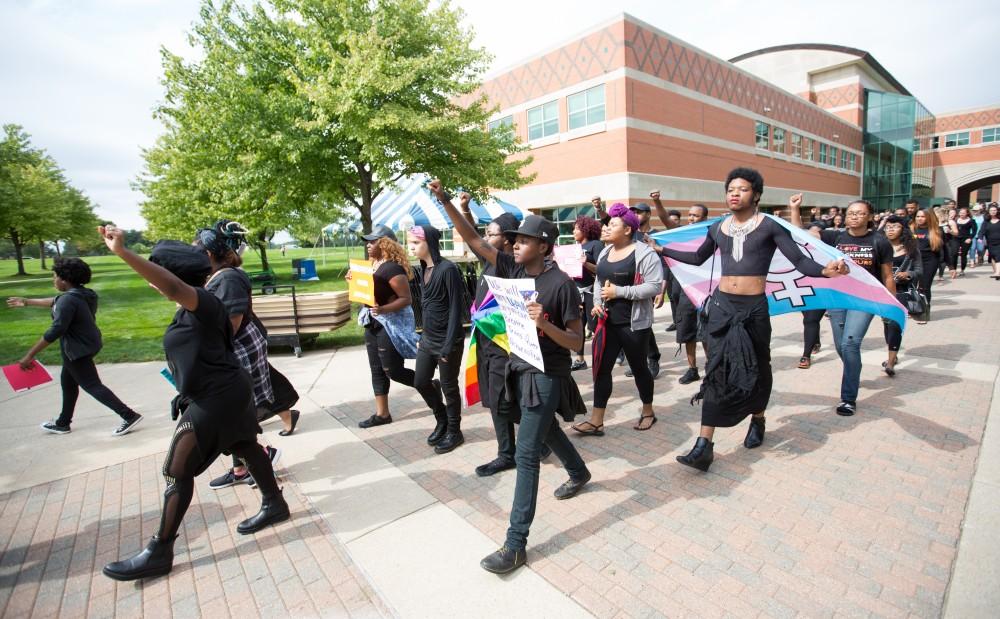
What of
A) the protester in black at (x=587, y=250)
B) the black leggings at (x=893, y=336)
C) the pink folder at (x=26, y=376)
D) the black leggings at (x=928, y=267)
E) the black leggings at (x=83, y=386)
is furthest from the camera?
the black leggings at (x=928, y=267)

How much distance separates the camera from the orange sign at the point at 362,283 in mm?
4602

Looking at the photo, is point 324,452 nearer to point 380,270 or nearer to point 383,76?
point 380,270

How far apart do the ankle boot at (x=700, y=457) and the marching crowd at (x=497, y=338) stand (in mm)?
11

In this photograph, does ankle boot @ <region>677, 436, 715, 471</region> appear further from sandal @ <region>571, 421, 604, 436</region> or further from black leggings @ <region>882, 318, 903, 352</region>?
black leggings @ <region>882, 318, 903, 352</region>

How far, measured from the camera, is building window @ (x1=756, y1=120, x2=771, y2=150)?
29.9 meters

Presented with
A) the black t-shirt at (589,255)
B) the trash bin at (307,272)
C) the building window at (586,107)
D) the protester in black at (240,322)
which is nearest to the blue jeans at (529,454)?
the protester in black at (240,322)

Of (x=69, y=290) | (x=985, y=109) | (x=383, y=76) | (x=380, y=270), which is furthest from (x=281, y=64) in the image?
(x=985, y=109)

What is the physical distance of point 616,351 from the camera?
450 centimetres

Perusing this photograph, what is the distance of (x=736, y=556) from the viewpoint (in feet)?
8.93

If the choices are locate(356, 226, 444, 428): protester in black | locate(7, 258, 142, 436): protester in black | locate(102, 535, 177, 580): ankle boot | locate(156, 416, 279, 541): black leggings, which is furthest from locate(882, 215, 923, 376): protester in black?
locate(7, 258, 142, 436): protester in black

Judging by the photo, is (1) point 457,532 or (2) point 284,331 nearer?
(1) point 457,532

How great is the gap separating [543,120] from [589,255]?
64.6 ft

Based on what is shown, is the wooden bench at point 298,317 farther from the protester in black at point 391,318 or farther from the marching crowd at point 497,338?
the protester in black at point 391,318

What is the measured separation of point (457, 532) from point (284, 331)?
596 cm
